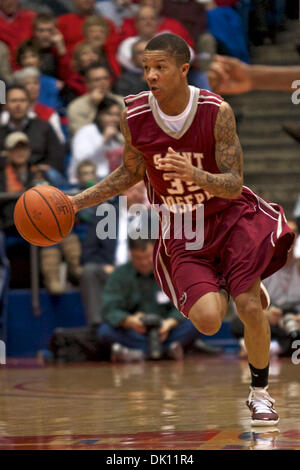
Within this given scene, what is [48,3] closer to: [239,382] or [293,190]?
[293,190]

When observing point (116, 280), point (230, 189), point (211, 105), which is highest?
point (211, 105)

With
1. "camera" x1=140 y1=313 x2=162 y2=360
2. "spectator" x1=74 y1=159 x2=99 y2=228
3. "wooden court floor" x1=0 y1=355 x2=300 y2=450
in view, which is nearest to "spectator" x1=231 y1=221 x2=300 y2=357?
"wooden court floor" x1=0 y1=355 x2=300 y2=450

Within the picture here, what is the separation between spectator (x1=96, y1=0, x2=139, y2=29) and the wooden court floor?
215 inches

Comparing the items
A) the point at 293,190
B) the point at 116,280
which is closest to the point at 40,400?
the point at 116,280

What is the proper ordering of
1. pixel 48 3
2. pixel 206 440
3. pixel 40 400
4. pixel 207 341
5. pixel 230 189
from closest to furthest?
pixel 206 440
pixel 230 189
pixel 40 400
pixel 207 341
pixel 48 3

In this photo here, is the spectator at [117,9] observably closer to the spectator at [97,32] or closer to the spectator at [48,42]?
the spectator at [97,32]

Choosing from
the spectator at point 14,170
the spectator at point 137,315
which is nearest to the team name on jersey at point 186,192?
the spectator at point 137,315

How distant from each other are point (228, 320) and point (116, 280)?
1.55m

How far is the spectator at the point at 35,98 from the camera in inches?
427

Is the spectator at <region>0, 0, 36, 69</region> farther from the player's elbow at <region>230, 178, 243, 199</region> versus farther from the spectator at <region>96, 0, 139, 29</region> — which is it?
the player's elbow at <region>230, 178, 243, 199</region>

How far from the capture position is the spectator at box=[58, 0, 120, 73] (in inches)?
480

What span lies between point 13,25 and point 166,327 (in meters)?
4.82

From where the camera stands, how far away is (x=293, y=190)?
39.0 feet

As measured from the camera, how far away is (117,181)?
514cm
